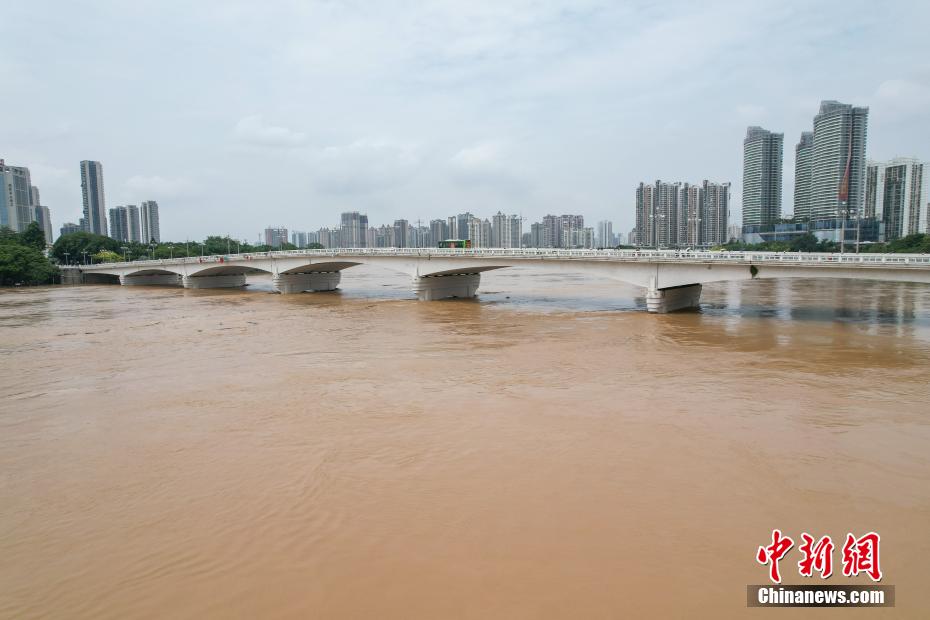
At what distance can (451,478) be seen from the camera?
940cm

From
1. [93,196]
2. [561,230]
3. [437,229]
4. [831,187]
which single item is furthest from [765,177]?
[93,196]

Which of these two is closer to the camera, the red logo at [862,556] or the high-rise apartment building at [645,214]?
the red logo at [862,556]

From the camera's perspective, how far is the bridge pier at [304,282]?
174 ft

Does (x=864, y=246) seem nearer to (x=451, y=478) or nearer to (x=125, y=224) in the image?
(x=451, y=478)

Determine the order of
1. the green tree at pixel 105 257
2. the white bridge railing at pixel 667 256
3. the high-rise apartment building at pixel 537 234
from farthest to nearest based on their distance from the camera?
the high-rise apartment building at pixel 537 234 → the green tree at pixel 105 257 → the white bridge railing at pixel 667 256

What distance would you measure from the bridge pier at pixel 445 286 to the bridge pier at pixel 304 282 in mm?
15120

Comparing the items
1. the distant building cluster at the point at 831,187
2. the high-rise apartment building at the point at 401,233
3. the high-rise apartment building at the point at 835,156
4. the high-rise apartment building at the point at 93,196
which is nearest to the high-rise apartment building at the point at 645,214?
the distant building cluster at the point at 831,187

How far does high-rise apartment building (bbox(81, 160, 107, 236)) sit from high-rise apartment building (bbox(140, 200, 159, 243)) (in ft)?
57.2

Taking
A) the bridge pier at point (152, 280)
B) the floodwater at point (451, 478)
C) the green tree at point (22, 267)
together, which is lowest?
the floodwater at point (451, 478)

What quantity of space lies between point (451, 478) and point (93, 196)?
206m

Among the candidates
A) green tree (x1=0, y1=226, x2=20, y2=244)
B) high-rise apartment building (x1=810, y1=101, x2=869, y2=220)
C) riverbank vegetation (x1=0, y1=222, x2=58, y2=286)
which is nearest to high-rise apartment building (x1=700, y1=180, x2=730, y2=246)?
high-rise apartment building (x1=810, y1=101, x2=869, y2=220)

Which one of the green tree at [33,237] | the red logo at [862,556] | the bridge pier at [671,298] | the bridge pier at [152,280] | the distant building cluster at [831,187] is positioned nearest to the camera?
the red logo at [862,556]

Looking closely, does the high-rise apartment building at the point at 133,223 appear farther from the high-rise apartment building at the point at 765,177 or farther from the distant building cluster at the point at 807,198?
the high-rise apartment building at the point at 765,177

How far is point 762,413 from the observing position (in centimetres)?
1303
